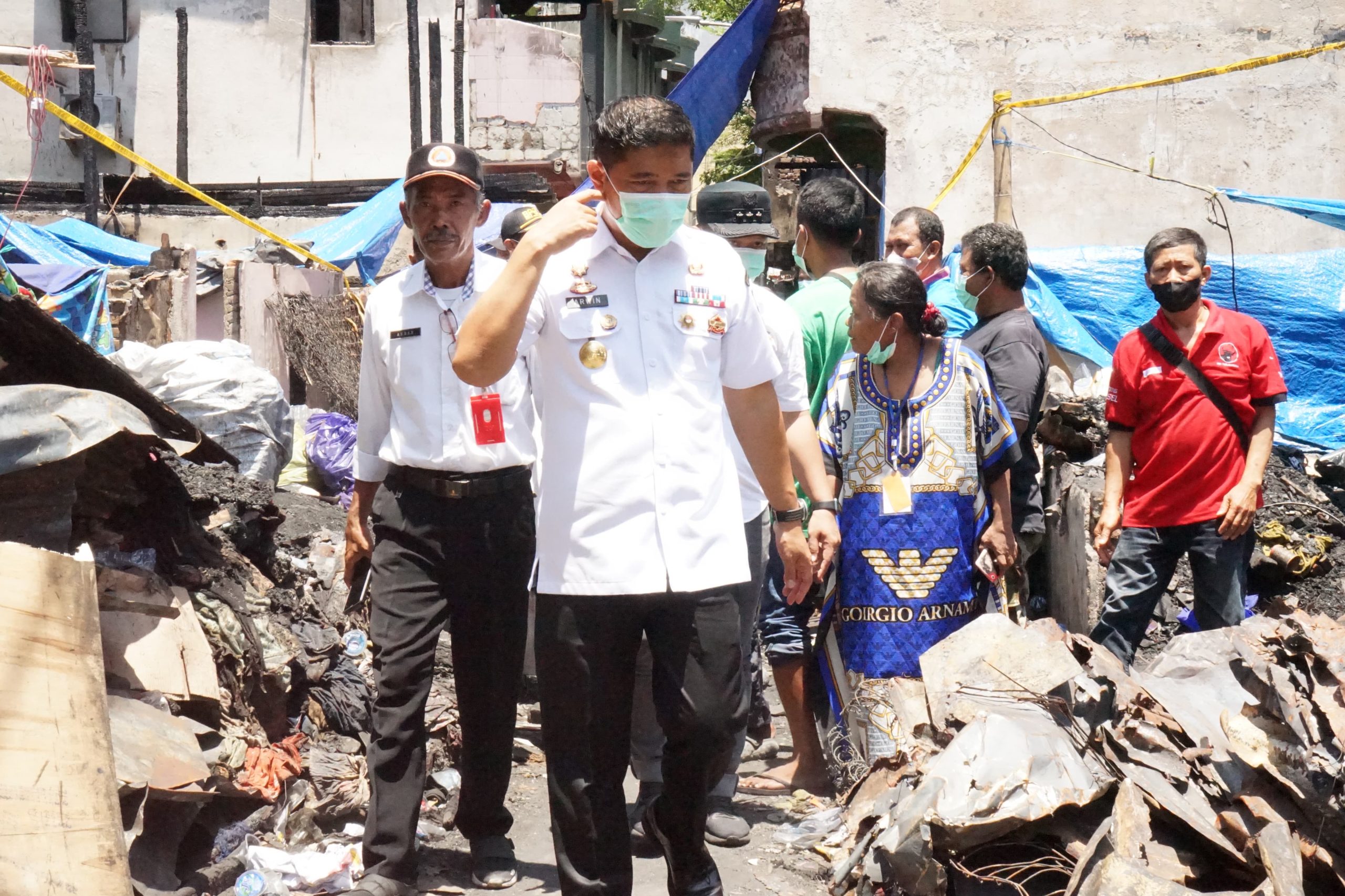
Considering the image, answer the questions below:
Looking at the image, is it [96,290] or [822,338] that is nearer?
[822,338]

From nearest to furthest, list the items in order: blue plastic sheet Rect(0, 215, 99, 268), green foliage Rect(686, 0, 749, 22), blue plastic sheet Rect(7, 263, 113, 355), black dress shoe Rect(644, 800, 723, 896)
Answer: black dress shoe Rect(644, 800, 723, 896) < blue plastic sheet Rect(7, 263, 113, 355) < blue plastic sheet Rect(0, 215, 99, 268) < green foliage Rect(686, 0, 749, 22)

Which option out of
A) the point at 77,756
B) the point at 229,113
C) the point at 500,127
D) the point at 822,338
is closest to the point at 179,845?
the point at 77,756

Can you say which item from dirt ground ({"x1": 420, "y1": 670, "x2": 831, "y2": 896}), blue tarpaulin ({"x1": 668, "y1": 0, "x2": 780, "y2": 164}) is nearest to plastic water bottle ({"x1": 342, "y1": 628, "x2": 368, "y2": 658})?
dirt ground ({"x1": 420, "y1": 670, "x2": 831, "y2": 896})

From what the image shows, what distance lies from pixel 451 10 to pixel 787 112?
13.2 m

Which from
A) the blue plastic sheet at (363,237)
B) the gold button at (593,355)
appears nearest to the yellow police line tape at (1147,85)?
the gold button at (593,355)

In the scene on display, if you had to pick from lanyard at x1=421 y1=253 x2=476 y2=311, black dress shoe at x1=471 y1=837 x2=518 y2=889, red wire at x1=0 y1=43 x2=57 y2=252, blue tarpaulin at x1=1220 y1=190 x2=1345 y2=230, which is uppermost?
red wire at x1=0 y1=43 x2=57 y2=252

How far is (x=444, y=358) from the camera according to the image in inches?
160

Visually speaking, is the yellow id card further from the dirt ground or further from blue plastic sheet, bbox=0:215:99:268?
blue plastic sheet, bbox=0:215:99:268

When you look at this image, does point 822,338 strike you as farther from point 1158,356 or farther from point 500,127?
point 500,127

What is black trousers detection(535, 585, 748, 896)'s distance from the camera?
122 inches

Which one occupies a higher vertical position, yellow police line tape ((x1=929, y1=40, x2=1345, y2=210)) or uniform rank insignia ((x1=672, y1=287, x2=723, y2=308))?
yellow police line tape ((x1=929, y1=40, x2=1345, y2=210))

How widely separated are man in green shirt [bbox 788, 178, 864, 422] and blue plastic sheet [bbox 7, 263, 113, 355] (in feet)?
23.4

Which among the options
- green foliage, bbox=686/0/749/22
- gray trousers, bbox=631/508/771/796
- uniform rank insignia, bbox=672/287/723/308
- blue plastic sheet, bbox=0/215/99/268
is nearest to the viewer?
uniform rank insignia, bbox=672/287/723/308

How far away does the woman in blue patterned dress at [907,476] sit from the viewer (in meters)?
4.47
